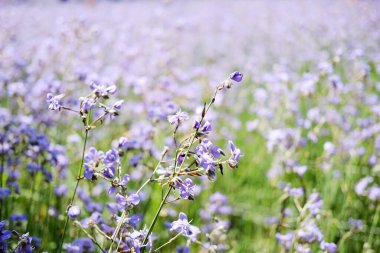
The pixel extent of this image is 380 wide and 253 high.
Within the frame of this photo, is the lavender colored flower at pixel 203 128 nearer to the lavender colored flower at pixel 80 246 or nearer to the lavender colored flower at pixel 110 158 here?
the lavender colored flower at pixel 110 158

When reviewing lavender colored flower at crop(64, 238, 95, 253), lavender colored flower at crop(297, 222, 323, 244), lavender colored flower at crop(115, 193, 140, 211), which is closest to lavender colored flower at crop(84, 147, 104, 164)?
lavender colored flower at crop(115, 193, 140, 211)

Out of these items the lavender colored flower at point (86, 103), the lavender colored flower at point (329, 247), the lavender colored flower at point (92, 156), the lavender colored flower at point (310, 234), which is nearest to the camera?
the lavender colored flower at point (86, 103)

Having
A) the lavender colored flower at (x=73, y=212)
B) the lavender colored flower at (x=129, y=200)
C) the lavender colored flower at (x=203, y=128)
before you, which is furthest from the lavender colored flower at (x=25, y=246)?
the lavender colored flower at (x=203, y=128)

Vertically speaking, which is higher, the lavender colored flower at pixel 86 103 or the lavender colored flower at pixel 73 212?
the lavender colored flower at pixel 86 103

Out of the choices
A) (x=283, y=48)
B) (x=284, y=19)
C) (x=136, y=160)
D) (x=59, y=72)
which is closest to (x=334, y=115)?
(x=136, y=160)

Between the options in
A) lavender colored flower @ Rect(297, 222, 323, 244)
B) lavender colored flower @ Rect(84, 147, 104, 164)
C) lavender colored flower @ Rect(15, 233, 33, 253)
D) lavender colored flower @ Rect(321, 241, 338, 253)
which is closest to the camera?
lavender colored flower @ Rect(15, 233, 33, 253)

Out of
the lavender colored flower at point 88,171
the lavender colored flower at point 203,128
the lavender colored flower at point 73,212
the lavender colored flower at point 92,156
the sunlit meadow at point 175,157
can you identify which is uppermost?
the lavender colored flower at point 203,128

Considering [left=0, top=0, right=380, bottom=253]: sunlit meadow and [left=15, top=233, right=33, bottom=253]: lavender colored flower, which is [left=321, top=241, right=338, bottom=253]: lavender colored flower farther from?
[left=15, top=233, right=33, bottom=253]: lavender colored flower

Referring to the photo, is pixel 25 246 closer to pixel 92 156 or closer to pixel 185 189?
pixel 92 156

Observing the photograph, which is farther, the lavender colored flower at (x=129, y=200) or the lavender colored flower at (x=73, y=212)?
the lavender colored flower at (x=73, y=212)
